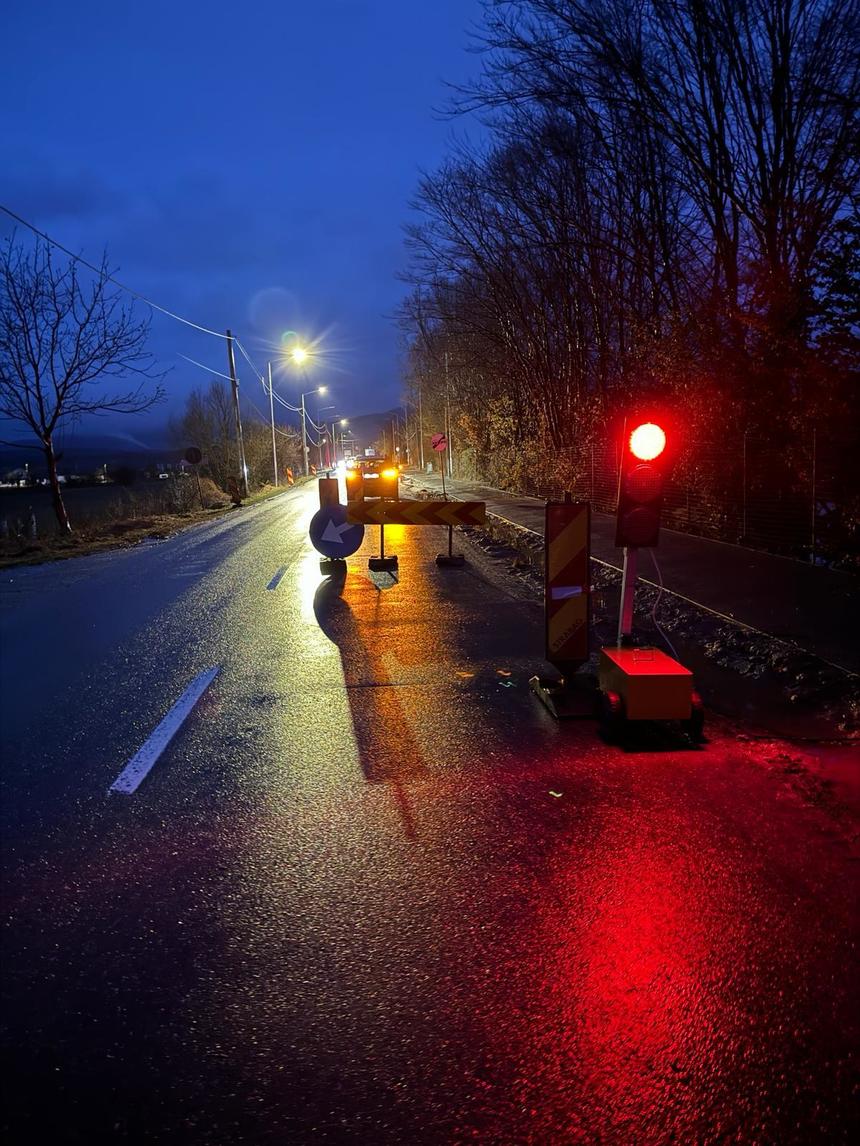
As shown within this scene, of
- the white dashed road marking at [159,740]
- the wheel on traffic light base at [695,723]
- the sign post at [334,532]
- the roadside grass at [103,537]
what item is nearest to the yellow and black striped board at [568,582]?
the wheel on traffic light base at [695,723]

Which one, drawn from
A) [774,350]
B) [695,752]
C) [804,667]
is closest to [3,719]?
[695,752]

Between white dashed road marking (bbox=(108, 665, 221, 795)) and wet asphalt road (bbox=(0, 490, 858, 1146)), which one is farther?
white dashed road marking (bbox=(108, 665, 221, 795))

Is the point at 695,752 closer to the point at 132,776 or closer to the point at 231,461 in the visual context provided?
the point at 132,776

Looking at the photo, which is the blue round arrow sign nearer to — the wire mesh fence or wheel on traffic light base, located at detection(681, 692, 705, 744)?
the wire mesh fence

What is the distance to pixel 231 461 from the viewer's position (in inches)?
1810

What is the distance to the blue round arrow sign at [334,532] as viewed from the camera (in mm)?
12328

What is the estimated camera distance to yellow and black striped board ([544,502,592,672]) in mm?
5953

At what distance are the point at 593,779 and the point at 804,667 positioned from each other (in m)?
2.85

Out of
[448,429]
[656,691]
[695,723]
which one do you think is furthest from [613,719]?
[448,429]

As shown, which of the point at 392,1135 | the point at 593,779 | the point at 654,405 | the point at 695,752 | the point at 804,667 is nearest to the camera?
the point at 392,1135

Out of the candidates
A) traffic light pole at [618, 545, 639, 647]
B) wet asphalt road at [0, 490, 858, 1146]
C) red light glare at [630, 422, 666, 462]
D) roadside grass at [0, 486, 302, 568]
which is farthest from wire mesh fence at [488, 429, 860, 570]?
roadside grass at [0, 486, 302, 568]

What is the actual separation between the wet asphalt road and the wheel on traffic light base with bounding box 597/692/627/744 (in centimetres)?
13

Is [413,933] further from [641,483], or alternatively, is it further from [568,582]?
[568,582]

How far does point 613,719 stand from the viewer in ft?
16.9
